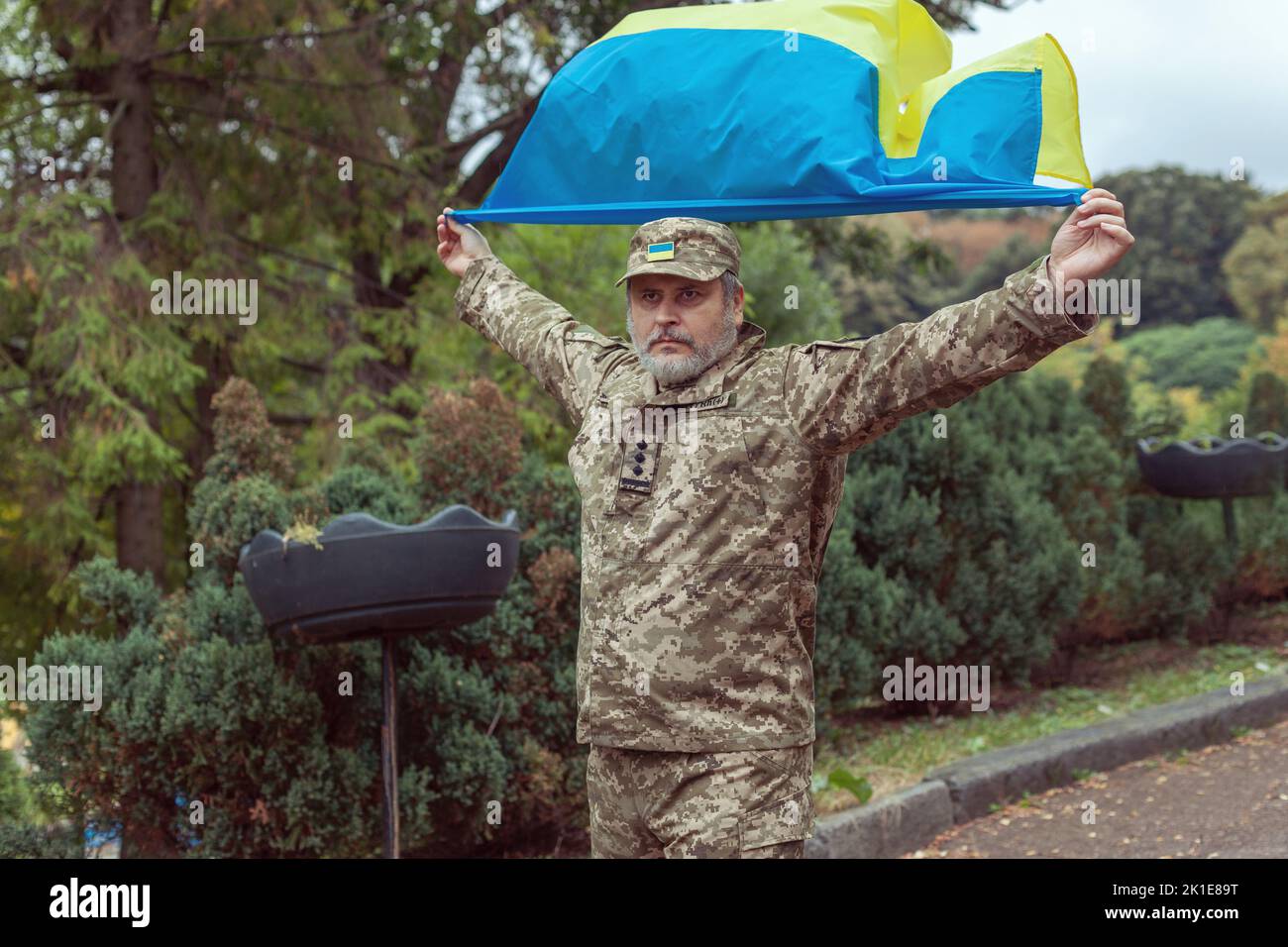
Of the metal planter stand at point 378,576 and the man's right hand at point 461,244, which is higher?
the man's right hand at point 461,244

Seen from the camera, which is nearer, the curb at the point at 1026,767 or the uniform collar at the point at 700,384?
the uniform collar at the point at 700,384

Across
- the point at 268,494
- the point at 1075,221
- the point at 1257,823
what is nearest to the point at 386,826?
the point at 268,494

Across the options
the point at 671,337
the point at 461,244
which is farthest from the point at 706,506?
the point at 461,244

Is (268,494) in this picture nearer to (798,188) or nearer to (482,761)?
(482,761)

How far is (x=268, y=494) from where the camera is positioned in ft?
17.5

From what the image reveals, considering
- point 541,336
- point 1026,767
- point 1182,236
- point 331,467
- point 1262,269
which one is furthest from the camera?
point 1182,236

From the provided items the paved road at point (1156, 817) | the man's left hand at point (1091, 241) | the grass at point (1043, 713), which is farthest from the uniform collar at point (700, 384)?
the paved road at point (1156, 817)

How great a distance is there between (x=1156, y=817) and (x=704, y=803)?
12.8ft

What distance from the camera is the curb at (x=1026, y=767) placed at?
593 centimetres

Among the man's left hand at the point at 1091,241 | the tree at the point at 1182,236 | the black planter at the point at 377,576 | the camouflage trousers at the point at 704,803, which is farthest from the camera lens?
the tree at the point at 1182,236

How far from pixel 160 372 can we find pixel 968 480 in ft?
17.1

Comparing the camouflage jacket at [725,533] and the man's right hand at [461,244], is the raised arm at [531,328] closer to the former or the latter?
the man's right hand at [461,244]

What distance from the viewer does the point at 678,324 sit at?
3.40m

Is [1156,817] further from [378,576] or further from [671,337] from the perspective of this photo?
[671,337]
